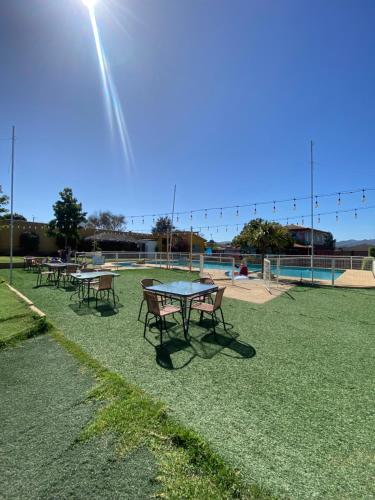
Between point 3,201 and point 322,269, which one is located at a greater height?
point 3,201

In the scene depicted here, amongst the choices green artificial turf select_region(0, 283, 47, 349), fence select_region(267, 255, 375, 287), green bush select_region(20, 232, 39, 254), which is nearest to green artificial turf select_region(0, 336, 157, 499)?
green artificial turf select_region(0, 283, 47, 349)

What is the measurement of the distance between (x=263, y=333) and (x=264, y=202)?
619 inches

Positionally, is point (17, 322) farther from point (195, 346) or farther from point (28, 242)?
point (28, 242)

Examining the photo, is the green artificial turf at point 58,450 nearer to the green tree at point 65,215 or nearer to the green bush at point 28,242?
the green tree at point 65,215

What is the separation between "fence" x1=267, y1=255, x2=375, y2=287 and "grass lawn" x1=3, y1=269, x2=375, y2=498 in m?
5.97

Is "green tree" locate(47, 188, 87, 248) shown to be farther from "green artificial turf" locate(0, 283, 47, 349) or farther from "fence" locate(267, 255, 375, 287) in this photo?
"fence" locate(267, 255, 375, 287)

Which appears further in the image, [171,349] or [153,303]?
[153,303]

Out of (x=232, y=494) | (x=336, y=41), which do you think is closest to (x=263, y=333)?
(x=232, y=494)

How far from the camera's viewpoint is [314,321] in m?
5.65

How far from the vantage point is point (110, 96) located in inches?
402

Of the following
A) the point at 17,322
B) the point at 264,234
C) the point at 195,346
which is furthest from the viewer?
the point at 264,234

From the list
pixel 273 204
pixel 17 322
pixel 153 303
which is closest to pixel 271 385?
pixel 153 303

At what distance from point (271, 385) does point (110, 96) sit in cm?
1110

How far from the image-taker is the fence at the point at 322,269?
11.7m
